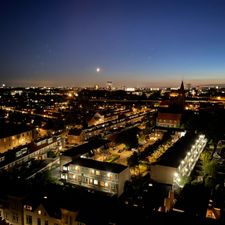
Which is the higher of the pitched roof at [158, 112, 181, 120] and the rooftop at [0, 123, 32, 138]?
the pitched roof at [158, 112, 181, 120]

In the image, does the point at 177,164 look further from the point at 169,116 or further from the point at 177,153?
the point at 169,116

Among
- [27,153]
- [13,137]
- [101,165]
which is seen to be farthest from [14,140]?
[101,165]

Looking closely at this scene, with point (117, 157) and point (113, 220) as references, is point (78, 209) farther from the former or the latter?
point (117, 157)

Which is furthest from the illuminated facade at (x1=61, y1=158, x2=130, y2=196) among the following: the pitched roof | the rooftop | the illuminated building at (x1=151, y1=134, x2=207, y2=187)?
the pitched roof

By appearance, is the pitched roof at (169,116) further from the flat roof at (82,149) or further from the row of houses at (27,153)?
the row of houses at (27,153)

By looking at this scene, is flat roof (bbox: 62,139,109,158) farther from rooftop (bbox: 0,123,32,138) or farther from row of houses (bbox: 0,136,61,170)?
rooftop (bbox: 0,123,32,138)

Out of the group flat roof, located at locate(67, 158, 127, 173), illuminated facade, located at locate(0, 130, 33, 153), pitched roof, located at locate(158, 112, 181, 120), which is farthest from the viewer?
pitched roof, located at locate(158, 112, 181, 120)

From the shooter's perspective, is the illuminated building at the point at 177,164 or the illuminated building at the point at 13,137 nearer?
the illuminated building at the point at 177,164

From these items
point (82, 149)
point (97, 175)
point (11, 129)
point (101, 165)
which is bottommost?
point (97, 175)

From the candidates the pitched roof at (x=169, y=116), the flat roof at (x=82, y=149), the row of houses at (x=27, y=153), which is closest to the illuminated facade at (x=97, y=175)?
the flat roof at (x=82, y=149)

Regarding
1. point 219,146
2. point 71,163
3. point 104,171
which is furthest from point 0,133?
point 219,146
